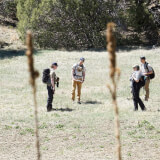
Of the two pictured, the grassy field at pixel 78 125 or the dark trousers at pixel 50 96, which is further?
the dark trousers at pixel 50 96

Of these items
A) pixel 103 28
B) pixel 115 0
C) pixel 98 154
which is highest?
pixel 115 0

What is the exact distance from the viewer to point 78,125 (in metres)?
13.1

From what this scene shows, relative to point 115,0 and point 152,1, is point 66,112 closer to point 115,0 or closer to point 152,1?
point 115,0

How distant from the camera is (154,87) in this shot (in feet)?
66.6

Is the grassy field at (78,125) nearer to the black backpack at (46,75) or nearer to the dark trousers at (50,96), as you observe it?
the dark trousers at (50,96)

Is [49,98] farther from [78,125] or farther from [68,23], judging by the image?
[68,23]

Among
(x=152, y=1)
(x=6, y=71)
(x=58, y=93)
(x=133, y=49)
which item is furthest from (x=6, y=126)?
(x=152, y=1)

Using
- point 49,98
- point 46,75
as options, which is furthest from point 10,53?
point 46,75

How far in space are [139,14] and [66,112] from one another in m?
25.6

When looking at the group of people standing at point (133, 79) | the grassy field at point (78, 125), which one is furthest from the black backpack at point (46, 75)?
the grassy field at point (78, 125)

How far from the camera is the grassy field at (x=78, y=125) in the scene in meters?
10.7

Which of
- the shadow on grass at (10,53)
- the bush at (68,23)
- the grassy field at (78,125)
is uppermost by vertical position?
the bush at (68,23)

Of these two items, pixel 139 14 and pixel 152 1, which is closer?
pixel 139 14

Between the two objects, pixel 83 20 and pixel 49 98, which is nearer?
pixel 49 98
